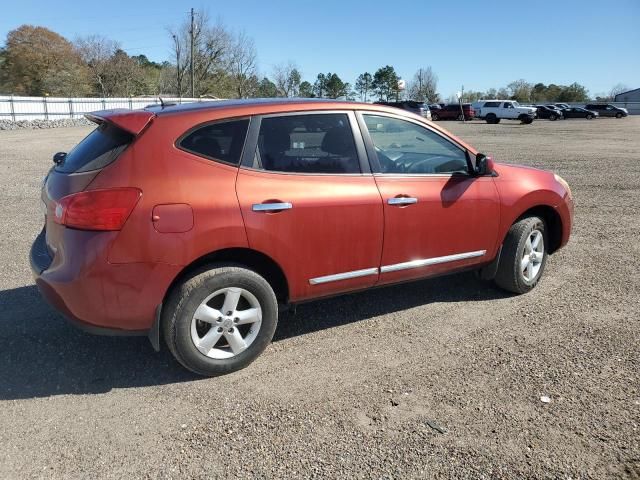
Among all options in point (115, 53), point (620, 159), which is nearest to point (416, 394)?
point (620, 159)

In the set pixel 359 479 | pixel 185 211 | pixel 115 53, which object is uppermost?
pixel 115 53

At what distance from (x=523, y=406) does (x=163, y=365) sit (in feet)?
7.59

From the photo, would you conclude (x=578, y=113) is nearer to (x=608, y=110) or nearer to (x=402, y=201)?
(x=608, y=110)

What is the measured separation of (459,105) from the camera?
52750 millimetres

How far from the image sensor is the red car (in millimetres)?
3197

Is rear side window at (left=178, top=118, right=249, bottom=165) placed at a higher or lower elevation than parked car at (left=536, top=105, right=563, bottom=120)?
lower

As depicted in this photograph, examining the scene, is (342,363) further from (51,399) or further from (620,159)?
(620,159)

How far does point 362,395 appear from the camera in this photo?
10.9ft

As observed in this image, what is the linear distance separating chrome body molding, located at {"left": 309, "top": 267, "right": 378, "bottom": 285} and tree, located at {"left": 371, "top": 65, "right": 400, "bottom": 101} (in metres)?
118

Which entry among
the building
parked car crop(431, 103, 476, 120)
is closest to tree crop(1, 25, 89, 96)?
parked car crop(431, 103, 476, 120)

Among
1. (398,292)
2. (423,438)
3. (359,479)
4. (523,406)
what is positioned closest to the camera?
(359,479)

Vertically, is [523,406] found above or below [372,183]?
below

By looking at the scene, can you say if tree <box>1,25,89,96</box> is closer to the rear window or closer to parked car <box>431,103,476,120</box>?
parked car <box>431,103,476,120</box>

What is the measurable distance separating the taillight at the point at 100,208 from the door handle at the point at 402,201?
5.84ft
